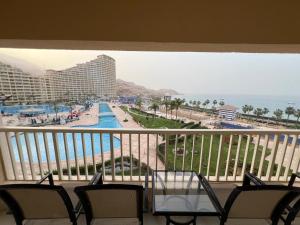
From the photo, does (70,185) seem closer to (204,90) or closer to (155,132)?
(155,132)

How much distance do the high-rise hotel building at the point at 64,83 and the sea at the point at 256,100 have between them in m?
1.07

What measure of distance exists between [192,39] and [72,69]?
5.53ft

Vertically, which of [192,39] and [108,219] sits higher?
[192,39]

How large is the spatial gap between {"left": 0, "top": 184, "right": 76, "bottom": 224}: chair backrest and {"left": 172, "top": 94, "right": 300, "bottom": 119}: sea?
1.99m

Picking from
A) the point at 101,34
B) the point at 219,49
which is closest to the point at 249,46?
the point at 219,49

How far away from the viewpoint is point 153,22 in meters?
1.68

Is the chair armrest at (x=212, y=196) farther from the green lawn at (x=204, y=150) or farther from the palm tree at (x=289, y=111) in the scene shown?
the palm tree at (x=289, y=111)

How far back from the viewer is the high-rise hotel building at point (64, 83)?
2359 mm

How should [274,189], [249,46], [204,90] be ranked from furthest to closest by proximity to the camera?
[204,90], [249,46], [274,189]

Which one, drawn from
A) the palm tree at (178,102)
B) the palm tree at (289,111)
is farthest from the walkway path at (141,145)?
the palm tree at (289,111)

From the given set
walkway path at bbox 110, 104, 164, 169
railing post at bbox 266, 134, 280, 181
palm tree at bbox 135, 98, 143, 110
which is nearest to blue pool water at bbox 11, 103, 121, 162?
walkway path at bbox 110, 104, 164, 169

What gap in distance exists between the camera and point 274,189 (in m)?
1.29

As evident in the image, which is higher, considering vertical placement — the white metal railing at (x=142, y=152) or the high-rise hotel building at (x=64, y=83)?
the high-rise hotel building at (x=64, y=83)

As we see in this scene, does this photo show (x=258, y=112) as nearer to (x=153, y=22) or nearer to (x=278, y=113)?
(x=278, y=113)
